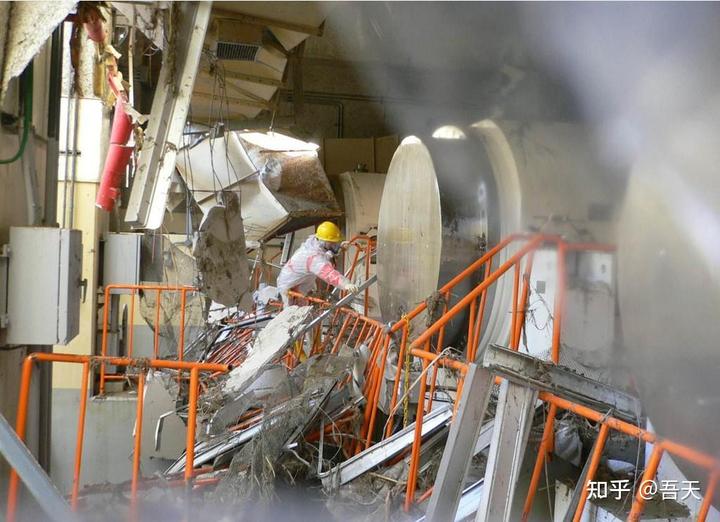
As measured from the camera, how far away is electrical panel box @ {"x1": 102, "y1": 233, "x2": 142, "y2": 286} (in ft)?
20.8

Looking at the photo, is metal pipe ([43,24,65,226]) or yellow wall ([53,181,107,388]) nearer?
metal pipe ([43,24,65,226])

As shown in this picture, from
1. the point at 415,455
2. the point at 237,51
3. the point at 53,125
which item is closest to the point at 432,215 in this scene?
the point at 415,455

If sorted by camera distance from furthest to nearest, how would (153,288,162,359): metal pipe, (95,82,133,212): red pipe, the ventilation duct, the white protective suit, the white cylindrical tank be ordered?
the white cylindrical tank < (153,288,162,359): metal pipe < the white protective suit < the ventilation duct < (95,82,133,212): red pipe

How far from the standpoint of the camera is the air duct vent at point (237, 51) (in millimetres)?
5625

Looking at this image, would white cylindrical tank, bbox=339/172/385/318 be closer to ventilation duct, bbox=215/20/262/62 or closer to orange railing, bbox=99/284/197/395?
ventilation duct, bbox=215/20/262/62

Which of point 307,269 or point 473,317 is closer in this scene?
point 473,317

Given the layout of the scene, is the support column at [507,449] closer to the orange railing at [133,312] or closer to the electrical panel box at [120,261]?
the orange railing at [133,312]

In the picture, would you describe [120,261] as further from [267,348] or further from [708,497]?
[708,497]

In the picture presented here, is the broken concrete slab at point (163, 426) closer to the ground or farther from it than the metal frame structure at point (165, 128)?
closer to the ground

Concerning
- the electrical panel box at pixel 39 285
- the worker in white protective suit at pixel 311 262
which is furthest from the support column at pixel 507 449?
the worker in white protective suit at pixel 311 262

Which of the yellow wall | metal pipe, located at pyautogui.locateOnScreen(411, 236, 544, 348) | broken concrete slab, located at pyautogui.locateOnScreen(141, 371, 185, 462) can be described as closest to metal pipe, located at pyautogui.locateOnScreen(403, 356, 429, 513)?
metal pipe, located at pyautogui.locateOnScreen(411, 236, 544, 348)

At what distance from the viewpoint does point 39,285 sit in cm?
256

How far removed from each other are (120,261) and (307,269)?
6.42 feet

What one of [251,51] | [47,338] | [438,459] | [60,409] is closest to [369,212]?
[251,51]
